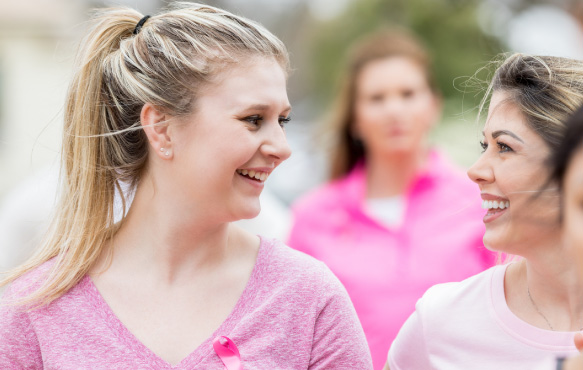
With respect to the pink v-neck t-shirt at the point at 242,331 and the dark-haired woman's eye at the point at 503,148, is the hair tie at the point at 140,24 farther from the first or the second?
the dark-haired woman's eye at the point at 503,148

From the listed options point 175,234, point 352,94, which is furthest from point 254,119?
point 352,94

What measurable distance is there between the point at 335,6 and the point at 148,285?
713 inches

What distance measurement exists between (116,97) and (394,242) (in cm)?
190

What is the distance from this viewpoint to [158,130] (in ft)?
8.99

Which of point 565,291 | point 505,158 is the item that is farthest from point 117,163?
point 565,291

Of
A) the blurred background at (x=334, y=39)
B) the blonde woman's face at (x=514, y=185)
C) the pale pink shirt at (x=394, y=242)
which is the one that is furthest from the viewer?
the blurred background at (x=334, y=39)

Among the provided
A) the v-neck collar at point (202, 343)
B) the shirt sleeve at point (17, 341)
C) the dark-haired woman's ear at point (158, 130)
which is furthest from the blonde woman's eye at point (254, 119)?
the shirt sleeve at point (17, 341)

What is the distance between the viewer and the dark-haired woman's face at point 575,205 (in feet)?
4.87

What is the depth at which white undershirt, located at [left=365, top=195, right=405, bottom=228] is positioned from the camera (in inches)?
175

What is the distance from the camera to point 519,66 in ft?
8.45

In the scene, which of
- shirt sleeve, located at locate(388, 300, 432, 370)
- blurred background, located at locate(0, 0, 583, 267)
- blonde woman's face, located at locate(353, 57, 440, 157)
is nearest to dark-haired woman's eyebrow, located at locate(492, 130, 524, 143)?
shirt sleeve, located at locate(388, 300, 432, 370)

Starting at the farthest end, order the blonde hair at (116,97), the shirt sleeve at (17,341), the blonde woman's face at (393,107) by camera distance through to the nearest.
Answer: the blonde woman's face at (393,107), the blonde hair at (116,97), the shirt sleeve at (17,341)

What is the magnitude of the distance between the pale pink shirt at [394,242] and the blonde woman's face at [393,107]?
7.3 inches

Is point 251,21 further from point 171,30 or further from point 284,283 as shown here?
point 284,283
